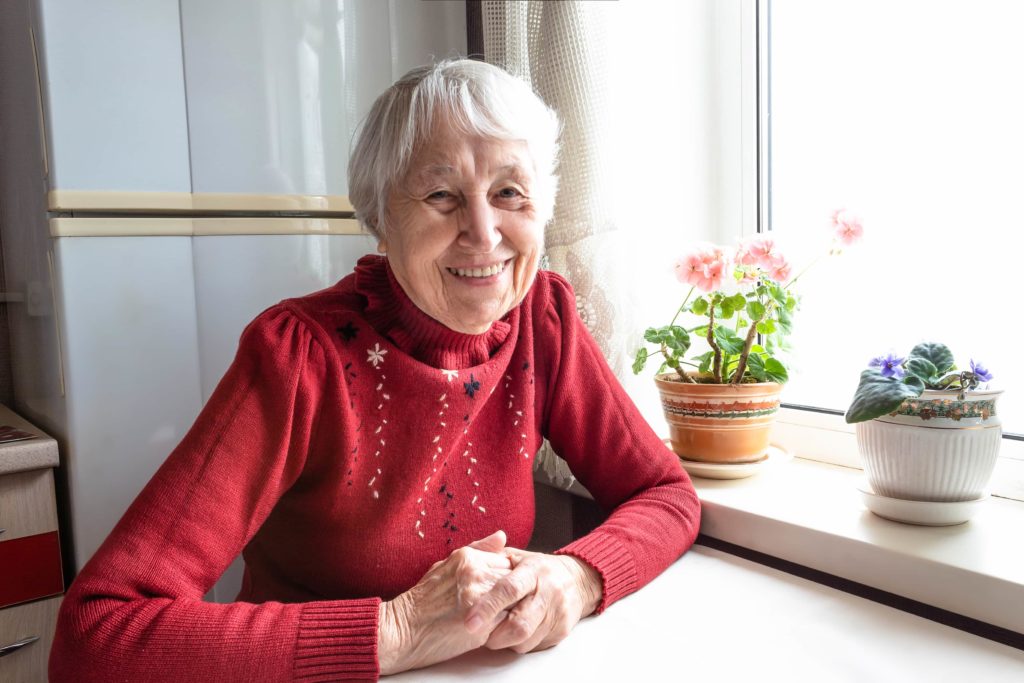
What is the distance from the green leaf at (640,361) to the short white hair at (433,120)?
0.32m

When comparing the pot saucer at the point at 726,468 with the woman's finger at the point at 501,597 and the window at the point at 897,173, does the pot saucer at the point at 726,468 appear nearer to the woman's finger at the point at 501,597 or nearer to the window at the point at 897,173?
the window at the point at 897,173

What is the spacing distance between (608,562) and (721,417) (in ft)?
1.27

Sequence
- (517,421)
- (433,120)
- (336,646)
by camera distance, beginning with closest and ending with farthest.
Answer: (336,646)
(433,120)
(517,421)

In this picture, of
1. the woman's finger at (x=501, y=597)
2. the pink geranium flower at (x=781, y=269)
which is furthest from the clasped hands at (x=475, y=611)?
the pink geranium flower at (x=781, y=269)

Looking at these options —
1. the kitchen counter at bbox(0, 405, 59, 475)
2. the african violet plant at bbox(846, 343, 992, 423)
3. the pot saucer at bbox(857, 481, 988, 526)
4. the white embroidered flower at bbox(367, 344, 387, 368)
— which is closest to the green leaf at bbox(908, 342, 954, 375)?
the african violet plant at bbox(846, 343, 992, 423)

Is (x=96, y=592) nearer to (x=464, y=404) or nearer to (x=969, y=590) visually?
(x=464, y=404)

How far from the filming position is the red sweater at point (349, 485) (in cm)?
81

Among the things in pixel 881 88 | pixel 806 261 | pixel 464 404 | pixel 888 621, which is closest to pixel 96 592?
pixel 464 404

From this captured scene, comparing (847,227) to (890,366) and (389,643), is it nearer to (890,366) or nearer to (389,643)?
(890,366)

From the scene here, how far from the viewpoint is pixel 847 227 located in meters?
1.21

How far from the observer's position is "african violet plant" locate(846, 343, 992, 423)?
0.97 metres

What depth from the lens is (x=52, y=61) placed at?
118cm

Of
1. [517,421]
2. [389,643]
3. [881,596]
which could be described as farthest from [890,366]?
[389,643]

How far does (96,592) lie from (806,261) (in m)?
1.31
